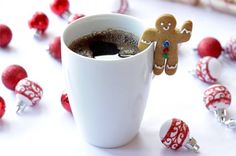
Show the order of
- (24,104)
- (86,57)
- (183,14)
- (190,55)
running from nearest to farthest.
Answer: (86,57) < (24,104) < (190,55) < (183,14)

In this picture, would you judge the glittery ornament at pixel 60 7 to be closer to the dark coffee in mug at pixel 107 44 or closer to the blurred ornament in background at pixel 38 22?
the blurred ornament in background at pixel 38 22

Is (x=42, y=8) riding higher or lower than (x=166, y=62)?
lower

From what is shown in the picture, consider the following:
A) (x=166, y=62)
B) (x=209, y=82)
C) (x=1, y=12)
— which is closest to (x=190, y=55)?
(x=209, y=82)

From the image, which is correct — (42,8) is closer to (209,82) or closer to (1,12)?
(1,12)

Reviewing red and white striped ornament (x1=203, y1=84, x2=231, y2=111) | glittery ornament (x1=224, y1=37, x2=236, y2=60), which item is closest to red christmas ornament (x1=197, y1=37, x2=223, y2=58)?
glittery ornament (x1=224, y1=37, x2=236, y2=60)

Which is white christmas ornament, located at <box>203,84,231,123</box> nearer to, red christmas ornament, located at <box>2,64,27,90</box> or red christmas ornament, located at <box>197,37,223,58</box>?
red christmas ornament, located at <box>197,37,223,58</box>

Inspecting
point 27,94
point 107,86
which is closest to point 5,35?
point 27,94
